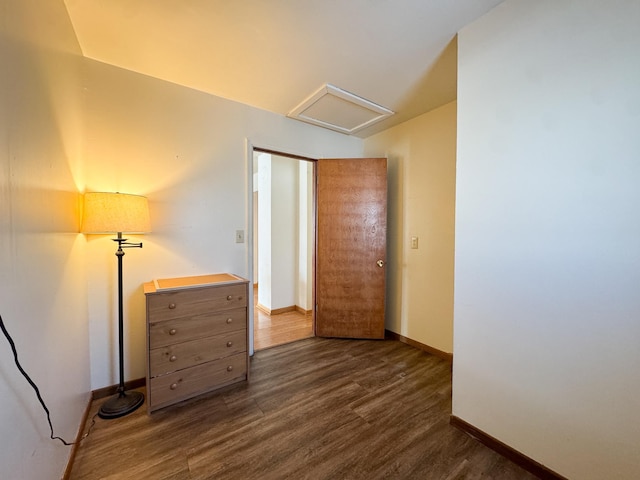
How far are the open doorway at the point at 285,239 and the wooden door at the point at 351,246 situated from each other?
0.66 metres

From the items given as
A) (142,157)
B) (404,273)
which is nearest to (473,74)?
(404,273)

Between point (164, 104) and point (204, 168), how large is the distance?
559mm

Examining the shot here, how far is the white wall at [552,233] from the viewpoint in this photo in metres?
1.01

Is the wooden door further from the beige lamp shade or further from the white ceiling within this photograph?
the beige lamp shade

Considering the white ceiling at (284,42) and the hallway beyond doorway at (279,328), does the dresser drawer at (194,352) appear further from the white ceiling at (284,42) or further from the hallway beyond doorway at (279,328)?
the white ceiling at (284,42)

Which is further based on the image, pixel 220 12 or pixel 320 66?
pixel 320 66

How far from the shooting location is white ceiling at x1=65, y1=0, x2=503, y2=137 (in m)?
1.35

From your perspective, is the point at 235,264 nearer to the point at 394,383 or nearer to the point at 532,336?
the point at 394,383

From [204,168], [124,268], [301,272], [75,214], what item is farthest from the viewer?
[301,272]

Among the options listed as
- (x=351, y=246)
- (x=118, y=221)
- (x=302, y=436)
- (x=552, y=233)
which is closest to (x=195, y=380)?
(x=302, y=436)

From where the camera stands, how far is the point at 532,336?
1.25 m

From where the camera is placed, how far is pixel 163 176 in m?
2.00

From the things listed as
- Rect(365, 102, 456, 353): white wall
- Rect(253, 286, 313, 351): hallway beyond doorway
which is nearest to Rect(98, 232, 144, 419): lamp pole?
Rect(253, 286, 313, 351): hallway beyond doorway

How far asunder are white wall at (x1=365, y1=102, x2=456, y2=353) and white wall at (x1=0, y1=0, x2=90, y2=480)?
2.72 m
